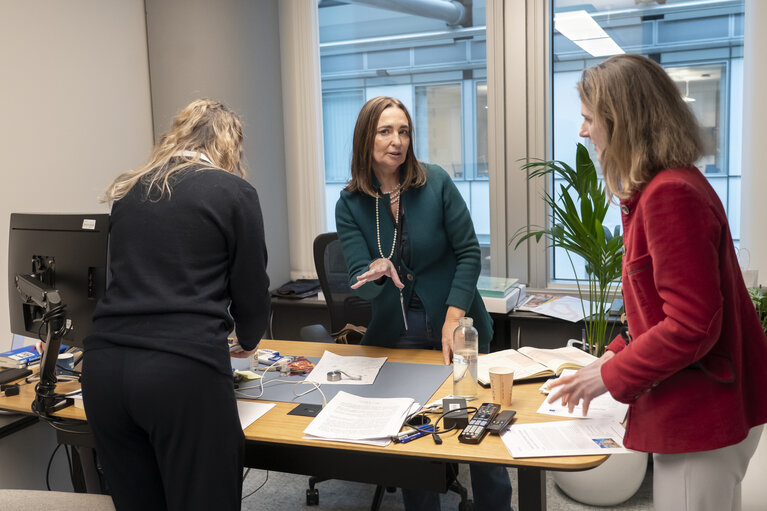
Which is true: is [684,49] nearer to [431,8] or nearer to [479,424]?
[431,8]

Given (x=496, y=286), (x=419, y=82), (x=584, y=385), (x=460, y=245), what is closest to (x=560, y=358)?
(x=460, y=245)

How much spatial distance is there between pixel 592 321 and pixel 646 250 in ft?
5.22

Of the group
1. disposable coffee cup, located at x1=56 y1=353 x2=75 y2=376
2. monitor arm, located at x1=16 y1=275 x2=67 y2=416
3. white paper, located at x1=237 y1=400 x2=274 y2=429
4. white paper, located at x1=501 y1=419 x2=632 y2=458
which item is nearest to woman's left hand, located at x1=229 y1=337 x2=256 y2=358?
white paper, located at x1=237 y1=400 x2=274 y2=429

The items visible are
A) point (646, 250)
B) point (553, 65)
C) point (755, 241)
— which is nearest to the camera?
point (646, 250)

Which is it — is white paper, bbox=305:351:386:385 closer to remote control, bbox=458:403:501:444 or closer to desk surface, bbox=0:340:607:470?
desk surface, bbox=0:340:607:470

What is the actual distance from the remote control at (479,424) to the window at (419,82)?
2.24 meters

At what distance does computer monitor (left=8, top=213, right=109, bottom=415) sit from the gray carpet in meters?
1.14

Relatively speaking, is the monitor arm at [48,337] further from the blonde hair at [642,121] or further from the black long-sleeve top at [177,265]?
the blonde hair at [642,121]

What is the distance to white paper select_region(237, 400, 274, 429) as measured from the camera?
71.6 inches

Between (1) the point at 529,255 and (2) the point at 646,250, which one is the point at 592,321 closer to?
(1) the point at 529,255

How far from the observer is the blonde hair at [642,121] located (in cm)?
123

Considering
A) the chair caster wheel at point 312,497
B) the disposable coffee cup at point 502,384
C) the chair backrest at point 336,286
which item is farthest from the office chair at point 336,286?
the disposable coffee cup at point 502,384

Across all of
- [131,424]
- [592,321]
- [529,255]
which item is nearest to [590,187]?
[592,321]

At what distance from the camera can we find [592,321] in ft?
9.13
